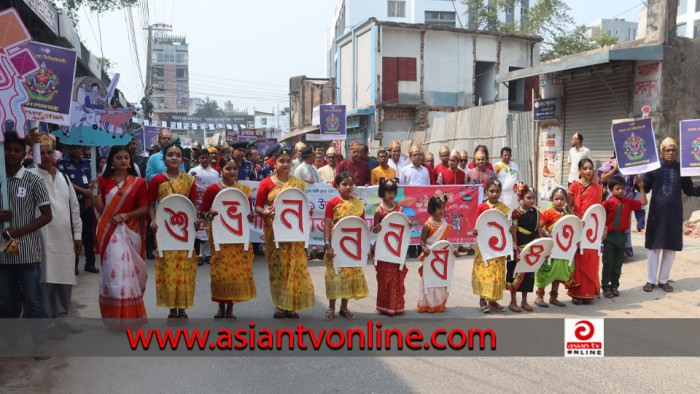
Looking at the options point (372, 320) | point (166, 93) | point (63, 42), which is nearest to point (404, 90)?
point (63, 42)

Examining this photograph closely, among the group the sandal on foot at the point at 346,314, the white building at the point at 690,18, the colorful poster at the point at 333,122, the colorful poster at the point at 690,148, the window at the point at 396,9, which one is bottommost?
the sandal on foot at the point at 346,314

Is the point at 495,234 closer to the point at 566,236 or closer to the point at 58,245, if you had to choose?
the point at 566,236

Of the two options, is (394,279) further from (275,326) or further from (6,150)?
(6,150)

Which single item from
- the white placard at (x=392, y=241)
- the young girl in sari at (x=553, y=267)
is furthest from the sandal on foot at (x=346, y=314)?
the young girl in sari at (x=553, y=267)

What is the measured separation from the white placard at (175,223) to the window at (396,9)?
57.8m

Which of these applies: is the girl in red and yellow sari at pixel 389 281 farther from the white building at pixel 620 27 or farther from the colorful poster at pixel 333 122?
the white building at pixel 620 27

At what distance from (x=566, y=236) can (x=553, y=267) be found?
386 millimetres

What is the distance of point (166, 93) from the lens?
104062mm

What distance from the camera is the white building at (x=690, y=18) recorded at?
4991 cm

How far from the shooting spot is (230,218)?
5891 mm

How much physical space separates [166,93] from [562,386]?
107 meters

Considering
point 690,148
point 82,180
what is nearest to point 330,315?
point 82,180

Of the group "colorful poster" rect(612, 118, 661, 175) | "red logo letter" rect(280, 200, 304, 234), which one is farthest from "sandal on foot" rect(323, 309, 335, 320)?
"colorful poster" rect(612, 118, 661, 175)

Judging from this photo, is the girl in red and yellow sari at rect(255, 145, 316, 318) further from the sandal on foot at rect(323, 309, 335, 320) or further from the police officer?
the police officer
